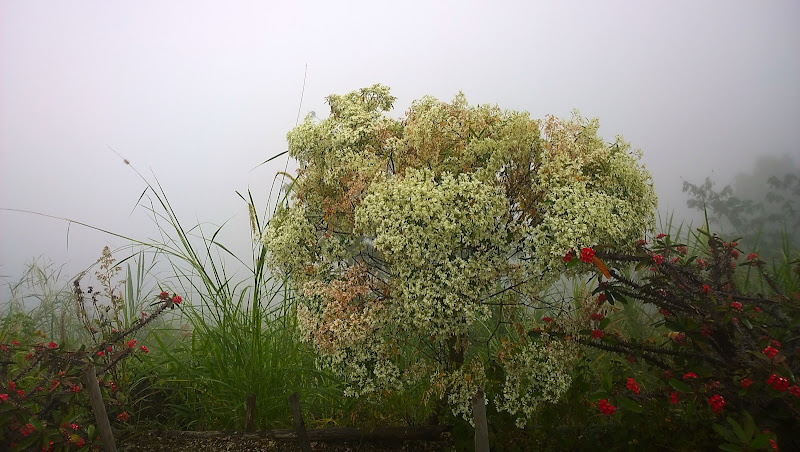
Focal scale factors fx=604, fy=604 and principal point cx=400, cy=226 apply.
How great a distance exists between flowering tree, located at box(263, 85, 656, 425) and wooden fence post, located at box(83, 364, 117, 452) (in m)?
1.17

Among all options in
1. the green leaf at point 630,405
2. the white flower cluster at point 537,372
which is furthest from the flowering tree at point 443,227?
the green leaf at point 630,405

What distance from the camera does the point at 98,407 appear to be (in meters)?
3.34

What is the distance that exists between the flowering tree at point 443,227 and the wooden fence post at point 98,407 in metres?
1.17

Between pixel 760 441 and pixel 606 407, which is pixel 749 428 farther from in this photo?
pixel 606 407

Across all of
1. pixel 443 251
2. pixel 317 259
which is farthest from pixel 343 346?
pixel 443 251

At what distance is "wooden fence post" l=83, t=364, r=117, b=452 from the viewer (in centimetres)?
330

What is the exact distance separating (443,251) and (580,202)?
2.42 ft

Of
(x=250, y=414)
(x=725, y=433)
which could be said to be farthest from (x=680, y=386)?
(x=250, y=414)

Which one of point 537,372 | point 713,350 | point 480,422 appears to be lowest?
point 480,422

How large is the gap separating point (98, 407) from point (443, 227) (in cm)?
218

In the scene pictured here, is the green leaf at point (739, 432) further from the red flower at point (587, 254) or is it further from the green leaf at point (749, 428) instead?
the red flower at point (587, 254)

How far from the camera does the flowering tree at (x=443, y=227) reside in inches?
114

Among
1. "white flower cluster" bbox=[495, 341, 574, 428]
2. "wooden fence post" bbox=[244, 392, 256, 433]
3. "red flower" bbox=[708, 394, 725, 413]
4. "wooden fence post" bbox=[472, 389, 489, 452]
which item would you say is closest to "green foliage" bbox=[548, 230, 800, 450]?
Answer: "red flower" bbox=[708, 394, 725, 413]

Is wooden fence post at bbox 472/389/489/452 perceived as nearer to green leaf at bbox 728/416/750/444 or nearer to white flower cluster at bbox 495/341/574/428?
white flower cluster at bbox 495/341/574/428
